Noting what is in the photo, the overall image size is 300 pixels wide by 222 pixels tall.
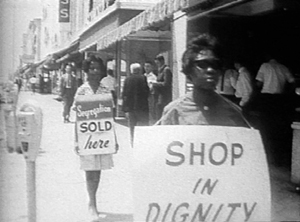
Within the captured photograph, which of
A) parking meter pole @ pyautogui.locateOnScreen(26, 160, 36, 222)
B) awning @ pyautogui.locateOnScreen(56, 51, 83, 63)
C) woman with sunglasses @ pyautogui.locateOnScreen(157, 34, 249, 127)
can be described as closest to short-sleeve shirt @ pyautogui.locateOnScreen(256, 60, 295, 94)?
woman with sunglasses @ pyautogui.locateOnScreen(157, 34, 249, 127)

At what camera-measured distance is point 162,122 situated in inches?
137

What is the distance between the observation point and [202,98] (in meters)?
3.48

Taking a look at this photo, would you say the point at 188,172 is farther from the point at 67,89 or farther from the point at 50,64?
the point at 50,64

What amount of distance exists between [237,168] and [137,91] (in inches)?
30.8

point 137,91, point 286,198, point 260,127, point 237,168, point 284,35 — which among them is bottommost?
point 286,198

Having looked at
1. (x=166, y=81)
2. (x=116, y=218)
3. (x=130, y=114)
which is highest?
(x=166, y=81)

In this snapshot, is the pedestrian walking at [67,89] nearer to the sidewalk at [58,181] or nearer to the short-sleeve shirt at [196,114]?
the sidewalk at [58,181]

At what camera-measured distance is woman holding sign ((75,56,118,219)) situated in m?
3.50

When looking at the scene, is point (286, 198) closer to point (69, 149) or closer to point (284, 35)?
point (284, 35)

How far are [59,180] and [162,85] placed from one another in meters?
0.88

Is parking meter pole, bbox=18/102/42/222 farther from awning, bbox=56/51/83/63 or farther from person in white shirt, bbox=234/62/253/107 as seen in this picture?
person in white shirt, bbox=234/62/253/107

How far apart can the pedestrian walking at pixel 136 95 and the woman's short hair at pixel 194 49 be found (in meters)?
0.27

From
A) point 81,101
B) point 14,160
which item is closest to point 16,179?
Answer: point 14,160

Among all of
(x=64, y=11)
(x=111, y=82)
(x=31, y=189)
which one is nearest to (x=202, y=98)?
(x=111, y=82)
